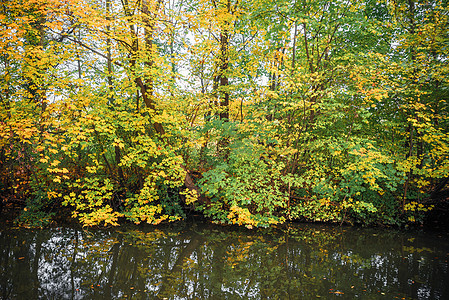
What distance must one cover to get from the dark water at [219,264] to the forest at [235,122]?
723mm

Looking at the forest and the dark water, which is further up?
the forest

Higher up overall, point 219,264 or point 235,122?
point 235,122

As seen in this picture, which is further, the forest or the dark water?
the forest

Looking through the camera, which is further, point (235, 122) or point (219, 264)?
point (235, 122)

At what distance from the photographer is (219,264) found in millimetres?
5195

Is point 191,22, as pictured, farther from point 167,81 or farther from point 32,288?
point 32,288

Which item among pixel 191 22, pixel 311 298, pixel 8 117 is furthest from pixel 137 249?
pixel 191 22

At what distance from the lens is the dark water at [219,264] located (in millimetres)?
4137

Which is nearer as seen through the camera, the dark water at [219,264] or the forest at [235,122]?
the dark water at [219,264]

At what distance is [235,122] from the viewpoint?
7.81 meters

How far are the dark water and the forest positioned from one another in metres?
0.72

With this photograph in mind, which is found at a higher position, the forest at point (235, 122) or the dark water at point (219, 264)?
the forest at point (235, 122)

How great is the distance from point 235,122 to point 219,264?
4.03 metres

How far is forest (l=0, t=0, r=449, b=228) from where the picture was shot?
6.65 m
